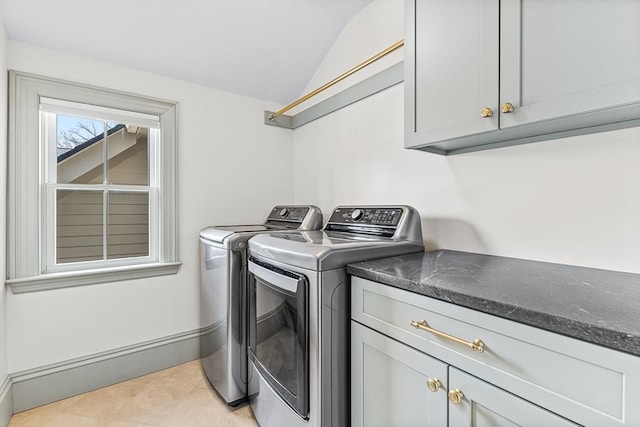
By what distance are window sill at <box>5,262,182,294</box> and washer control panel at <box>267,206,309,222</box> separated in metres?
0.81

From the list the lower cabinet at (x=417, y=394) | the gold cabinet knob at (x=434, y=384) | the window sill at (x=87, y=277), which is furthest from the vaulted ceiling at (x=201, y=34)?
the gold cabinet knob at (x=434, y=384)

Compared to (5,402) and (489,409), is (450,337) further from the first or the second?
(5,402)

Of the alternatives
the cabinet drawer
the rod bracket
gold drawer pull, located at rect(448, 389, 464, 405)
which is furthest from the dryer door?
the rod bracket

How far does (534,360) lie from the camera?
2.32 ft

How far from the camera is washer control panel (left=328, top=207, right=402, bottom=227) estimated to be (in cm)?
160

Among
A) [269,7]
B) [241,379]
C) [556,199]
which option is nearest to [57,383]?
[241,379]

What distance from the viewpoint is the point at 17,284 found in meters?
1.77

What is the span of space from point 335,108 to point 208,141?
3.40ft

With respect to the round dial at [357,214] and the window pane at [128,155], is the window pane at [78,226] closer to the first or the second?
the window pane at [128,155]

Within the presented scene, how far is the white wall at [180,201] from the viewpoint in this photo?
72.8 inches

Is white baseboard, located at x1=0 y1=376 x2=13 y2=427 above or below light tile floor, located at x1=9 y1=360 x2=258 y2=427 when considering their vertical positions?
above

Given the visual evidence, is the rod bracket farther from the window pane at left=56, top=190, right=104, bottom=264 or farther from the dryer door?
the dryer door

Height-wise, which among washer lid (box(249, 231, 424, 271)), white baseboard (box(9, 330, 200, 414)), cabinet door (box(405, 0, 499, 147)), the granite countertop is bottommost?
white baseboard (box(9, 330, 200, 414))

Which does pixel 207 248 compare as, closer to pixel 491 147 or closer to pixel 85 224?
pixel 85 224
